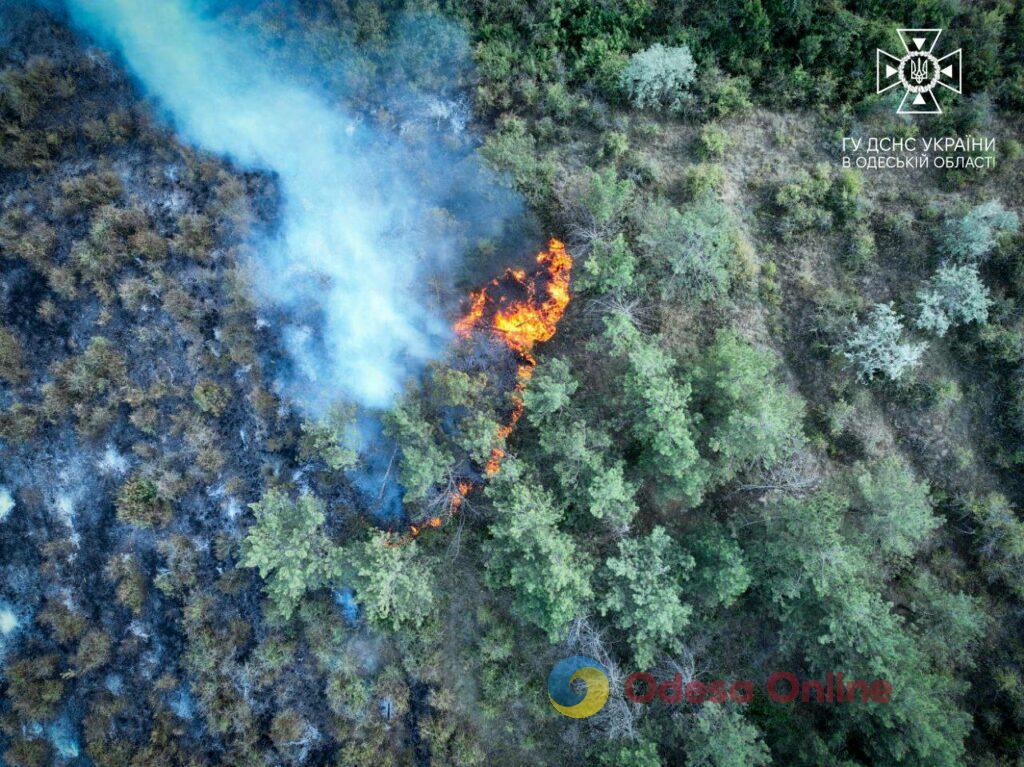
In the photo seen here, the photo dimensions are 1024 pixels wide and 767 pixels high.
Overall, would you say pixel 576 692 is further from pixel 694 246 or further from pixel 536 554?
pixel 694 246

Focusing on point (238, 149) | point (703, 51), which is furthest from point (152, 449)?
point (703, 51)

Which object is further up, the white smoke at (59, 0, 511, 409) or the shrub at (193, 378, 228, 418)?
the white smoke at (59, 0, 511, 409)

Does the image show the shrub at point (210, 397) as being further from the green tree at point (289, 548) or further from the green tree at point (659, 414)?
the green tree at point (659, 414)

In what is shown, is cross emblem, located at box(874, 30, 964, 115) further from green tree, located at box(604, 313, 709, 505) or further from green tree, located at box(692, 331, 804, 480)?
green tree, located at box(604, 313, 709, 505)

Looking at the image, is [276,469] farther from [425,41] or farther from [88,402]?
[425,41]

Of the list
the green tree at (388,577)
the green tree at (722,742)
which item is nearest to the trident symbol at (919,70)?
the green tree at (722,742)

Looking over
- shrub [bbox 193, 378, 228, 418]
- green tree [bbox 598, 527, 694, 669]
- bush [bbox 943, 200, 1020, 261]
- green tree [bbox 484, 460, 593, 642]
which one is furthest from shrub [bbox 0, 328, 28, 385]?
bush [bbox 943, 200, 1020, 261]

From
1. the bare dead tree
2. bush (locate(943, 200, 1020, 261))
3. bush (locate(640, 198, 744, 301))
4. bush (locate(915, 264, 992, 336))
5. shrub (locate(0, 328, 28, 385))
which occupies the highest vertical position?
shrub (locate(0, 328, 28, 385))

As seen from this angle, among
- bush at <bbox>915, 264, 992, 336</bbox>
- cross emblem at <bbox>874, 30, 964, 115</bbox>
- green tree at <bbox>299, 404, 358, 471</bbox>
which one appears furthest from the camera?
cross emblem at <bbox>874, 30, 964, 115</bbox>
